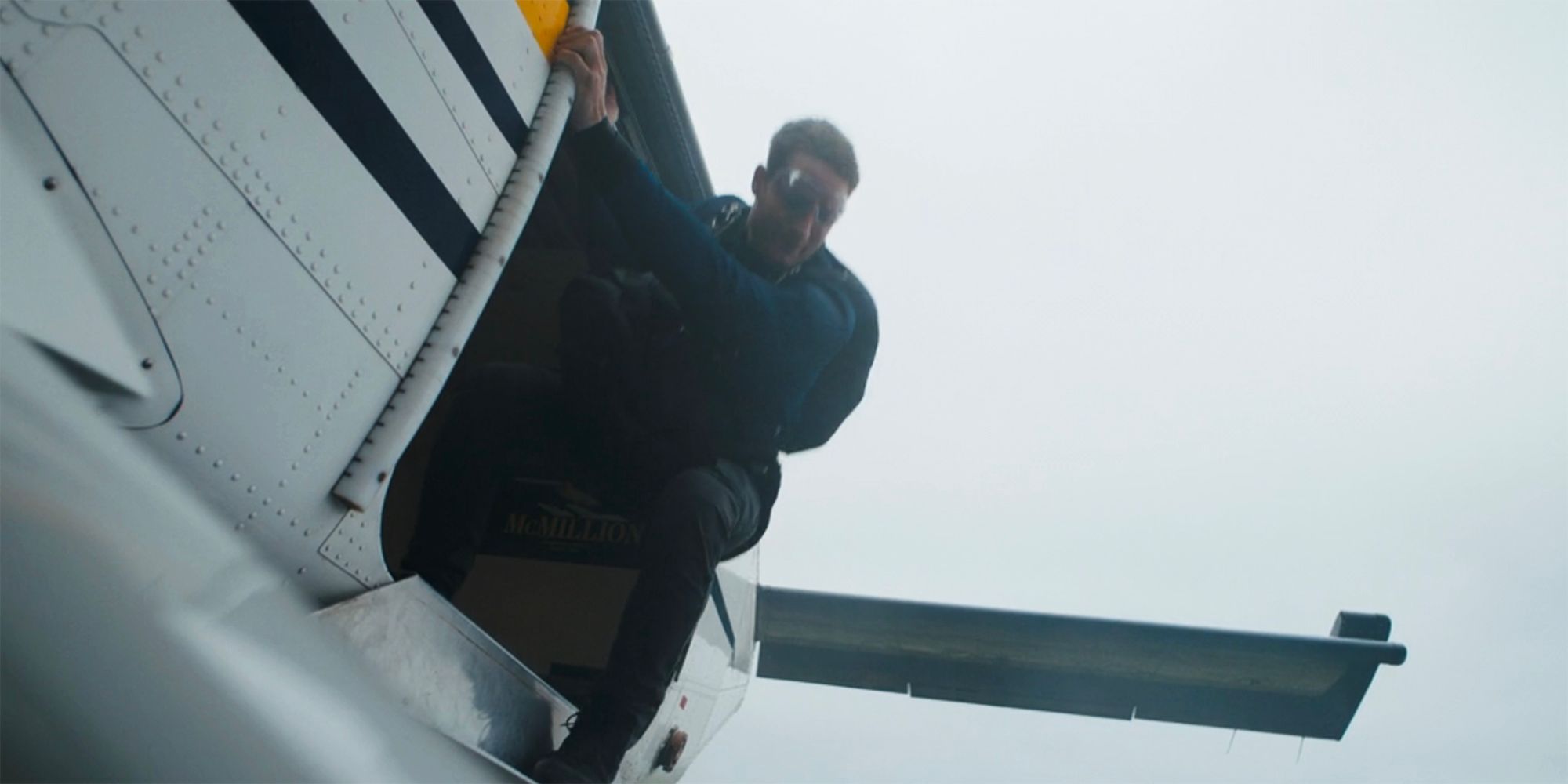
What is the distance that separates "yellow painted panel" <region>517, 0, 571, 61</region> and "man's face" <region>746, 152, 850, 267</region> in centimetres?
84

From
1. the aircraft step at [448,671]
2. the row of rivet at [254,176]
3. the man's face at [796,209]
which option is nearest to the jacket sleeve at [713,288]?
the man's face at [796,209]

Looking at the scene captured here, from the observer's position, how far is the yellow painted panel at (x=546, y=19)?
183 centimetres

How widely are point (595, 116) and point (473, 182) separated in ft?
1.35

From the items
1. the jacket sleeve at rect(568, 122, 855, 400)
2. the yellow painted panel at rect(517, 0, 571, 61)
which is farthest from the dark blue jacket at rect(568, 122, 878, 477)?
the yellow painted panel at rect(517, 0, 571, 61)

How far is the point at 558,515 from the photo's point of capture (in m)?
3.63

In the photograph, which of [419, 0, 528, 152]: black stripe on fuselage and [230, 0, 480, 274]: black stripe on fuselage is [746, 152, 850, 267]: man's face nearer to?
[419, 0, 528, 152]: black stripe on fuselage

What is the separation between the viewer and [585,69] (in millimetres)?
1972

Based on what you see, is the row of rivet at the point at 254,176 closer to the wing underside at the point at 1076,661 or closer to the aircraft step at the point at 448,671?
the aircraft step at the point at 448,671

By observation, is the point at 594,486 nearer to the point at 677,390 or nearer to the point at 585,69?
the point at 677,390

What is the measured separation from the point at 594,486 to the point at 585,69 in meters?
1.32

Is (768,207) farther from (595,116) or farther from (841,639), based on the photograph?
(841,639)

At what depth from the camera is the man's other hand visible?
196 centimetres

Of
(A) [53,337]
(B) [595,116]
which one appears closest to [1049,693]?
(B) [595,116]

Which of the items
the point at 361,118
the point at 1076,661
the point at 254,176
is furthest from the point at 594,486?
the point at 1076,661
